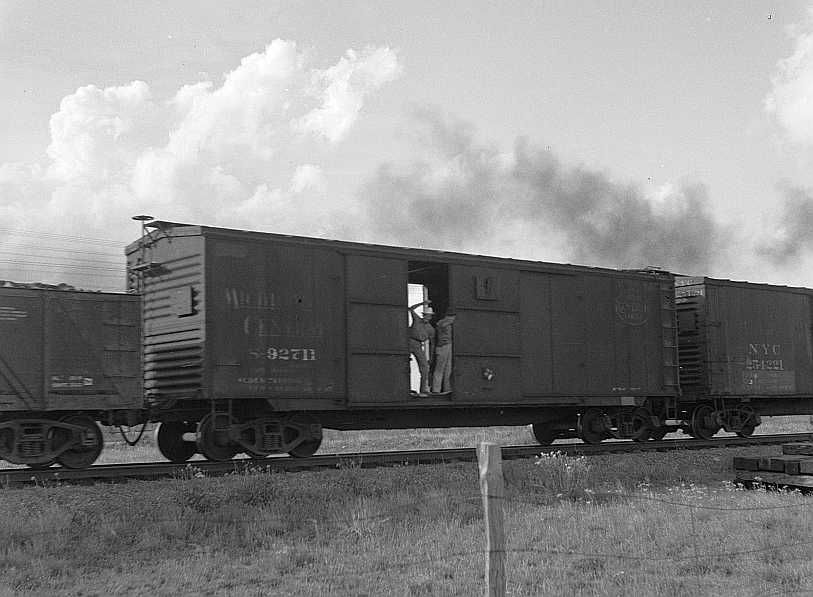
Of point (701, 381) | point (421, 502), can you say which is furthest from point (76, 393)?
point (701, 381)

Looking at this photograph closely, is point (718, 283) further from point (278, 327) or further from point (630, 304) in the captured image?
point (278, 327)

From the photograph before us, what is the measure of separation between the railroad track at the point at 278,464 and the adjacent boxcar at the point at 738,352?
2.46 m

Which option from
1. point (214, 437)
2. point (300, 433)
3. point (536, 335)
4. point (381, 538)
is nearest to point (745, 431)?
point (536, 335)

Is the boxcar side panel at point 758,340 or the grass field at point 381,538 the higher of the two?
the boxcar side panel at point 758,340

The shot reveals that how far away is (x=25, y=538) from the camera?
9148mm

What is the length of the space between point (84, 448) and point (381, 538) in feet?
19.2

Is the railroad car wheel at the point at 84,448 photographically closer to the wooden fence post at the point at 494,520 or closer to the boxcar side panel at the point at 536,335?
the boxcar side panel at the point at 536,335

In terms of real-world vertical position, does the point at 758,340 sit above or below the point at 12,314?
below

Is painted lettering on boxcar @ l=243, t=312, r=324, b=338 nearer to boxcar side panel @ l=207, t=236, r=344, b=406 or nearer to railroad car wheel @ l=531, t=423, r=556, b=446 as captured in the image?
boxcar side panel @ l=207, t=236, r=344, b=406

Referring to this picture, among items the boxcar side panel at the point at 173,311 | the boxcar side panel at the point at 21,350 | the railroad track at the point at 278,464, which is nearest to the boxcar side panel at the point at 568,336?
the railroad track at the point at 278,464

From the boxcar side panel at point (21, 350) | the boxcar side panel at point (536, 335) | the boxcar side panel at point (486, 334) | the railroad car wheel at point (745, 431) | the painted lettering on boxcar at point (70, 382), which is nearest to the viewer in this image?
the boxcar side panel at point (21, 350)

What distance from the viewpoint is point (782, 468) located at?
12758 millimetres

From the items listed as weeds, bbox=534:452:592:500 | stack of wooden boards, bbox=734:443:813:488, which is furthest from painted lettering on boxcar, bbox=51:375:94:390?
stack of wooden boards, bbox=734:443:813:488

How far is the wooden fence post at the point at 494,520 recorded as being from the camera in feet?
18.6
